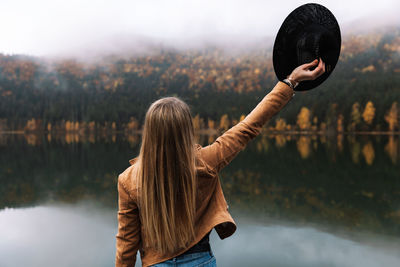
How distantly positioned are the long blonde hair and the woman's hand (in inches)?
29.3

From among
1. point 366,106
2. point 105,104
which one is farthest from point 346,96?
point 105,104

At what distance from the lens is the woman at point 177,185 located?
205 centimetres

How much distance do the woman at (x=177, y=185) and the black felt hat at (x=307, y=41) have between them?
107 millimetres

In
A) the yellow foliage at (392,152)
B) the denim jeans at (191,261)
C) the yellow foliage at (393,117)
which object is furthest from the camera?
the yellow foliage at (393,117)

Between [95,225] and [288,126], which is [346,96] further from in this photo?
[95,225]

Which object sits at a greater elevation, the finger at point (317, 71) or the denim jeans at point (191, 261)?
the finger at point (317, 71)

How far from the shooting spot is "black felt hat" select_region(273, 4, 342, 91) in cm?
234

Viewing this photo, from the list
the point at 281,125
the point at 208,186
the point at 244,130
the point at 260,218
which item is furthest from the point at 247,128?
the point at 281,125

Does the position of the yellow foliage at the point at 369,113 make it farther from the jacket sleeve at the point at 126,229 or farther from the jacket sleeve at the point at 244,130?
the jacket sleeve at the point at 126,229

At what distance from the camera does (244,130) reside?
2.19m

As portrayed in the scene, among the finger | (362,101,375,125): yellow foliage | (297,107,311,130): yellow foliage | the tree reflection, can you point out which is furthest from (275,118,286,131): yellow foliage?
the finger

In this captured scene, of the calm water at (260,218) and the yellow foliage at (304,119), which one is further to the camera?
the yellow foliage at (304,119)

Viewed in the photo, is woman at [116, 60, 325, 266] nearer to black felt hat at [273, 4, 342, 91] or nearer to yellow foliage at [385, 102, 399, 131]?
black felt hat at [273, 4, 342, 91]

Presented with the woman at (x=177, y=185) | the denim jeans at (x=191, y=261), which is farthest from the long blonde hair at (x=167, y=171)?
the denim jeans at (x=191, y=261)
